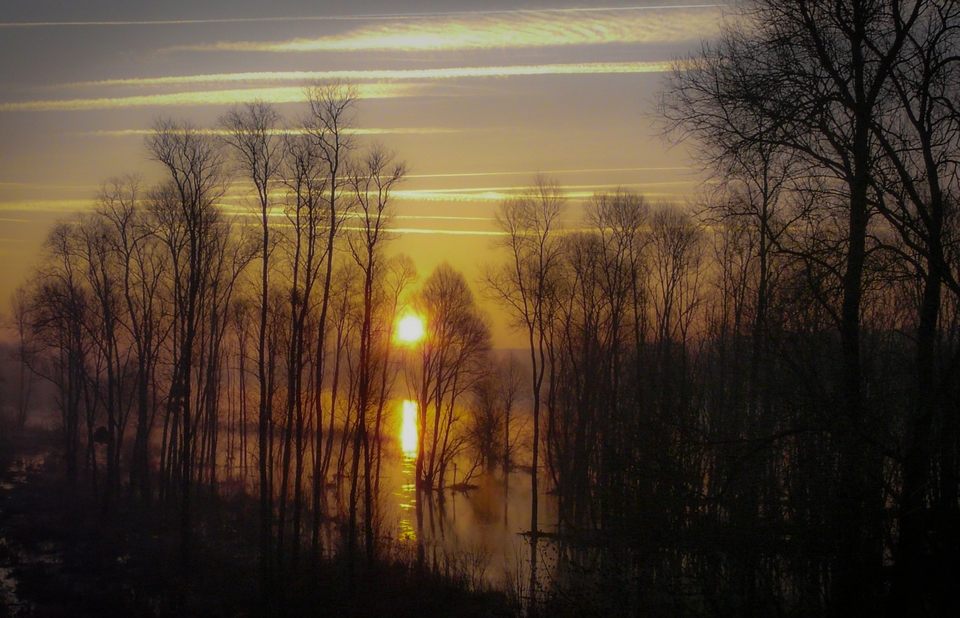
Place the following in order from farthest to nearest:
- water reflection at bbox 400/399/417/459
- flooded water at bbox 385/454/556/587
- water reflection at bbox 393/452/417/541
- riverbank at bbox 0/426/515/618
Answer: water reflection at bbox 400/399/417/459, water reflection at bbox 393/452/417/541, flooded water at bbox 385/454/556/587, riverbank at bbox 0/426/515/618

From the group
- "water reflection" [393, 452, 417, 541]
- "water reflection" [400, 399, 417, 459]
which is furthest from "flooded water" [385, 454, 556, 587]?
"water reflection" [400, 399, 417, 459]

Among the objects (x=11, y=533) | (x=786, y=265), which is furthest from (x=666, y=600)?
(x=11, y=533)

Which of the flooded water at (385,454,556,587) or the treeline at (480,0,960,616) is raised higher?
the treeline at (480,0,960,616)

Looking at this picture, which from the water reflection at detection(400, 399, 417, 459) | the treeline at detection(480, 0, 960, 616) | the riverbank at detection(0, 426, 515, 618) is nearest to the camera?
the treeline at detection(480, 0, 960, 616)

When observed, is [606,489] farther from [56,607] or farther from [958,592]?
[56,607]

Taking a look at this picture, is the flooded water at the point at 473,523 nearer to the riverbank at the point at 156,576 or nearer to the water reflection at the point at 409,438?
the riverbank at the point at 156,576

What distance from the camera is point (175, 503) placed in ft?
101

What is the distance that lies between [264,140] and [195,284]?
5.23m

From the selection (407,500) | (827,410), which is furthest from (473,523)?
(827,410)

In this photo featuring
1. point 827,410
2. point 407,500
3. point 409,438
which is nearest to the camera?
point 827,410

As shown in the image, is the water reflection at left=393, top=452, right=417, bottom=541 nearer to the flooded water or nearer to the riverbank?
the flooded water

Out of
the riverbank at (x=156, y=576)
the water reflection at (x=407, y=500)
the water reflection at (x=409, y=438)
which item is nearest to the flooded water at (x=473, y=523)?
the water reflection at (x=407, y=500)

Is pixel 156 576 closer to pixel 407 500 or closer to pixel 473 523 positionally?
pixel 473 523

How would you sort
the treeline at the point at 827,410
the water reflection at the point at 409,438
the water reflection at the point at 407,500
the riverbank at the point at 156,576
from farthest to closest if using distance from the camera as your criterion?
the water reflection at the point at 409,438 → the water reflection at the point at 407,500 → the riverbank at the point at 156,576 → the treeline at the point at 827,410
